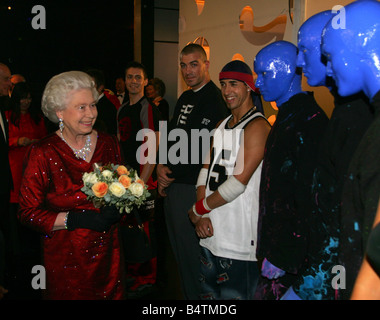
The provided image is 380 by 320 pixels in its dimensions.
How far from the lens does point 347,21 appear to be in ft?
4.60

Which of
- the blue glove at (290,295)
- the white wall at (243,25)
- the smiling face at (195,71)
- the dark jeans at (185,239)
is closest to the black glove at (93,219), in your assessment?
the blue glove at (290,295)

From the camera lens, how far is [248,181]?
2740mm

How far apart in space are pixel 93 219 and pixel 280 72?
1390 millimetres

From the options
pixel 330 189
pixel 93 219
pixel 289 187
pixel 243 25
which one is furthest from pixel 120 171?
pixel 243 25

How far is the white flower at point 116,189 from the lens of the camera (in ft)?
7.38

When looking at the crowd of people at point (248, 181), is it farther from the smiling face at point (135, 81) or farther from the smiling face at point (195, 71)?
the smiling face at point (135, 81)

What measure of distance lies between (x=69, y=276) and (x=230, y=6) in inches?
189

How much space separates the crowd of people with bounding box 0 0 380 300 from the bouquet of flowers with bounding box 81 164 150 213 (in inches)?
4.4

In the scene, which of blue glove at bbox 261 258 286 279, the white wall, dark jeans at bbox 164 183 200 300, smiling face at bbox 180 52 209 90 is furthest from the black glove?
the white wall

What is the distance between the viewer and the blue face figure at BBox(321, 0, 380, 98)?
133cm
